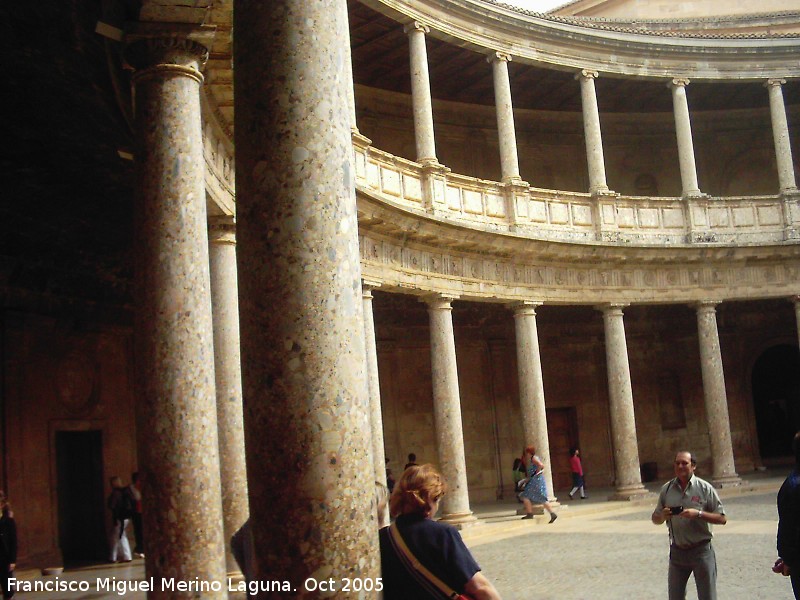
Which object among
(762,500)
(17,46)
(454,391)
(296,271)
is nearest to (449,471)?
(454,391)

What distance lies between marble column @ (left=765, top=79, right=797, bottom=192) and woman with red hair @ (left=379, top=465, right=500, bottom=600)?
64.4ft

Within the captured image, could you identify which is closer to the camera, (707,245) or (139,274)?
(139,274)

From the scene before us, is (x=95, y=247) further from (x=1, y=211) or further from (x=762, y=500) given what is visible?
(x=762, y=500)

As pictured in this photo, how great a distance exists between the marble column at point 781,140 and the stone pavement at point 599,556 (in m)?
7.18

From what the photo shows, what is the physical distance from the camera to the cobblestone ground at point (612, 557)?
935 cm

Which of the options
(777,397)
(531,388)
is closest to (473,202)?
(531,388)

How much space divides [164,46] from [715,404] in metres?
16.5

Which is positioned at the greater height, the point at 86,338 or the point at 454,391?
the point at 86,338

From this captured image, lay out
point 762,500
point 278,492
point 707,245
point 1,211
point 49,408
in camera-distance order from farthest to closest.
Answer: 1. point 707,245
2. point 762,500
3. point 49,408
4. point 1,211
5. point 278,492

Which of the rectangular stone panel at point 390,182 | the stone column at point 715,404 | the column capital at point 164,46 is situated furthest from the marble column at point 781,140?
the column capital at point 164,46

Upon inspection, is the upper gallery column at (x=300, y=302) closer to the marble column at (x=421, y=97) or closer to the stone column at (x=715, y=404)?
the marble column at (x=421, y=97)

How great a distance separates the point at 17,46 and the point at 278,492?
713cm

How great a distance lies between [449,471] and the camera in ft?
52.9

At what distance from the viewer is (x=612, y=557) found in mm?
11758
